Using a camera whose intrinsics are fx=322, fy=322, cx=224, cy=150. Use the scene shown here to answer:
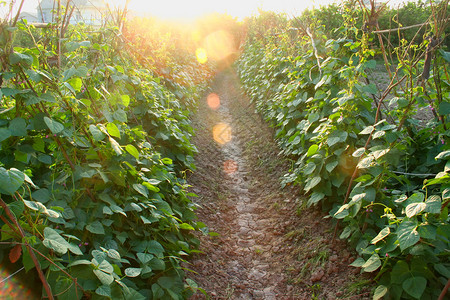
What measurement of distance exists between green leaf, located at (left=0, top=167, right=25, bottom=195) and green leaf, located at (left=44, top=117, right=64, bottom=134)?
515 mm

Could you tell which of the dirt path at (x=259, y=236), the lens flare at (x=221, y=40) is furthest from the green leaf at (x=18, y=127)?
the lens flare at (x=221, y=40)

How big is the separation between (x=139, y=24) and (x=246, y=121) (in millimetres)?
3526

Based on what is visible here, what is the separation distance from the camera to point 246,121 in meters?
7.81

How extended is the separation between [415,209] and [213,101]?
9000 mm

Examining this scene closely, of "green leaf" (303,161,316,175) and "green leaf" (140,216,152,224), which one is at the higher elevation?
"green leaf" (140,216,152,224)

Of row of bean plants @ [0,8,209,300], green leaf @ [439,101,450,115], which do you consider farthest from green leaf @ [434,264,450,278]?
row of bean plants @ [0,8,209,300]

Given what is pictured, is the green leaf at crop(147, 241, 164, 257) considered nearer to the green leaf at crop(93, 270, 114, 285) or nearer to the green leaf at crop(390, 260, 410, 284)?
the green leaf at crop(93, 270, 114, 285)

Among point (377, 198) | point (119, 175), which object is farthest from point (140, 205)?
point (377, 198)

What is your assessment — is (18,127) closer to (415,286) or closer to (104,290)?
(104,290)

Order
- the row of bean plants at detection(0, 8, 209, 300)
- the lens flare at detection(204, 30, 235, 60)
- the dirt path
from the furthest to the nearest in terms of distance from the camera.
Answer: the lens flare at detection(204, 30, 235, 60) < the dirt path < the row of bean plants at detection(0, 8, 209, 300)

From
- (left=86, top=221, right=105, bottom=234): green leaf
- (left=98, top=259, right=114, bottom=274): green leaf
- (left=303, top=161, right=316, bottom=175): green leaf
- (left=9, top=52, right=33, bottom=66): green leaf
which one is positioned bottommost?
(left=303, top=161, right=316, bottom=175): green leaf

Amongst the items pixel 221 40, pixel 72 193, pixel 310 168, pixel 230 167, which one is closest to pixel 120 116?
A: pixel 72 193

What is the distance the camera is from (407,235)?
1.98m

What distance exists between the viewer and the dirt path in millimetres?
2807
